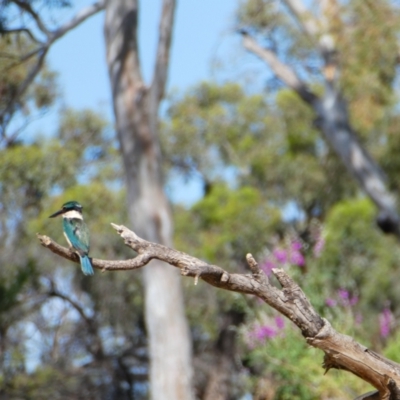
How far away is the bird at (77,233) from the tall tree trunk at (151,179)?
18.6 feet

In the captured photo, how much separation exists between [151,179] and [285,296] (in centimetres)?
743

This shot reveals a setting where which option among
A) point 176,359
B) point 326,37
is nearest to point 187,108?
point 326,37

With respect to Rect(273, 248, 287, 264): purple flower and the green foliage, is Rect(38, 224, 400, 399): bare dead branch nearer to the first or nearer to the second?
the green foliage

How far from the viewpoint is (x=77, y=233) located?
5.37 metres

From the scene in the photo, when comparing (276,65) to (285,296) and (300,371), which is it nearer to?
(300,371)

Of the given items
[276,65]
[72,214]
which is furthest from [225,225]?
[72,214]

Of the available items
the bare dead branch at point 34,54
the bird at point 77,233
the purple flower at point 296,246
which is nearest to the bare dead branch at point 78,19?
the bare dead branch at point 34,54

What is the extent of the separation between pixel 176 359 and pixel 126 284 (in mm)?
5695

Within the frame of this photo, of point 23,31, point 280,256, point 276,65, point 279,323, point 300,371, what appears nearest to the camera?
point 300,371

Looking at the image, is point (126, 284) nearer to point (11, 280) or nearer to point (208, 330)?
point (208, 330)

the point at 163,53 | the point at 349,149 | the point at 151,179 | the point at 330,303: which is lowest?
the point at 330,303

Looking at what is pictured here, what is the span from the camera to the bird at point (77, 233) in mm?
4918

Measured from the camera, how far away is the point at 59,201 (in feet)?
54.1

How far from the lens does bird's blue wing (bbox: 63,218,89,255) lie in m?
5.21
